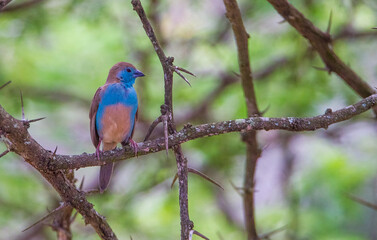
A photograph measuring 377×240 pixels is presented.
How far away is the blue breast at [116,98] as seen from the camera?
Answer: 168 inches

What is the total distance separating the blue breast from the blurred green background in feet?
5.21

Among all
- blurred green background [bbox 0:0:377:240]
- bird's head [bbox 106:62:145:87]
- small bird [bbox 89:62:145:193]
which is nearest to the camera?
small bird [bbox 89:62:145:193]

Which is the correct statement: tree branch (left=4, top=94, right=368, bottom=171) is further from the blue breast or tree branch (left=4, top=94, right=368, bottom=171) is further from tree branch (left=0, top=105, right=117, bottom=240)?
the blue breast

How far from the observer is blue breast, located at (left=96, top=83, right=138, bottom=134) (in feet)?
14.0

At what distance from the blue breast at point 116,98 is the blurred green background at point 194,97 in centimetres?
159

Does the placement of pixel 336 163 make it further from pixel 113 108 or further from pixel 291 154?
pixel 113 108

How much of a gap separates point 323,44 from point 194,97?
2.53 meters

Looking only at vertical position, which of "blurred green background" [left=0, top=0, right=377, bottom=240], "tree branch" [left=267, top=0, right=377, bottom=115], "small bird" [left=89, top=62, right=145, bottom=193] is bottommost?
"small bird" [left=89, top=62, right=145, bottom=193]

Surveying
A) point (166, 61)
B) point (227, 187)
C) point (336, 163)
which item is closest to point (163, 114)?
point (166, 61)

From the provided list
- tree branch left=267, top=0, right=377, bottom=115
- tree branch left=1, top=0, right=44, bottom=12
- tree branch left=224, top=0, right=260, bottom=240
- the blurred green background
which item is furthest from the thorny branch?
tree branch left=1, top=0, right=44, bottom=12

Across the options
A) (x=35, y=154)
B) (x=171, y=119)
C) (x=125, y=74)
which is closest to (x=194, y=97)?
(x=125, y=74)

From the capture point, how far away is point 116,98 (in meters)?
4.27

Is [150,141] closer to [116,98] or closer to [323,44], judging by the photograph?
[116,98]

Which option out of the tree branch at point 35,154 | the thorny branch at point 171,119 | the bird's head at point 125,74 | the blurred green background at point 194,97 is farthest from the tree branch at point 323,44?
the tree branch at point 35,154
